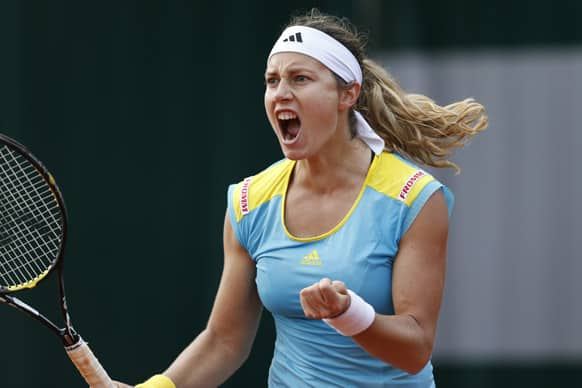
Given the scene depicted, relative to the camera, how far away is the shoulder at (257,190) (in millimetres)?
2955

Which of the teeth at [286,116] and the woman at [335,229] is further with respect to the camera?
the teeth at [286,116]

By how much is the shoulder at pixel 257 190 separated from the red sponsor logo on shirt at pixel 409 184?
1.16 ft

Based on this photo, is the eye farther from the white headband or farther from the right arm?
the right arm

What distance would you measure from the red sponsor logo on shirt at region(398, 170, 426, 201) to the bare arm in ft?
1.62

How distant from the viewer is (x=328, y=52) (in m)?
2.86

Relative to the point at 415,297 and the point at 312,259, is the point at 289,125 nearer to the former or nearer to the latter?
the point at 312,259

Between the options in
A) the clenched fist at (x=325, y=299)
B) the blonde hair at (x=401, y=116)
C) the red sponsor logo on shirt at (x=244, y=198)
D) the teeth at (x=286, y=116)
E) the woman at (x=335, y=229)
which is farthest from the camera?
the blonde hair at (x=401, y=116)

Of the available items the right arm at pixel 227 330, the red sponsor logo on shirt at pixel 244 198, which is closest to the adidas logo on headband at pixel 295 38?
Result: the red sponsor logo on shirt at pixel 244 198

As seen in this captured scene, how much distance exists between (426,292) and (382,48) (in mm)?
3017

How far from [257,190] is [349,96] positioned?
363 millimetres

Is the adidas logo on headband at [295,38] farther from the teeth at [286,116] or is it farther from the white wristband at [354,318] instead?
the white wristband at [354,318]

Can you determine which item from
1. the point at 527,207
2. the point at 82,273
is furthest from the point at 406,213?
the point at 82,273

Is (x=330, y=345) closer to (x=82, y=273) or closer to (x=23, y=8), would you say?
(x=82, y=273)

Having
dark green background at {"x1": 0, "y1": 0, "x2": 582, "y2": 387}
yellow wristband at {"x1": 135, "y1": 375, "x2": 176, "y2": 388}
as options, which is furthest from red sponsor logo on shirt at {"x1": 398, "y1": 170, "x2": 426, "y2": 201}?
dark green background at {"x1": 0, "y1": 0, "x2": 582, "y2": 387}
